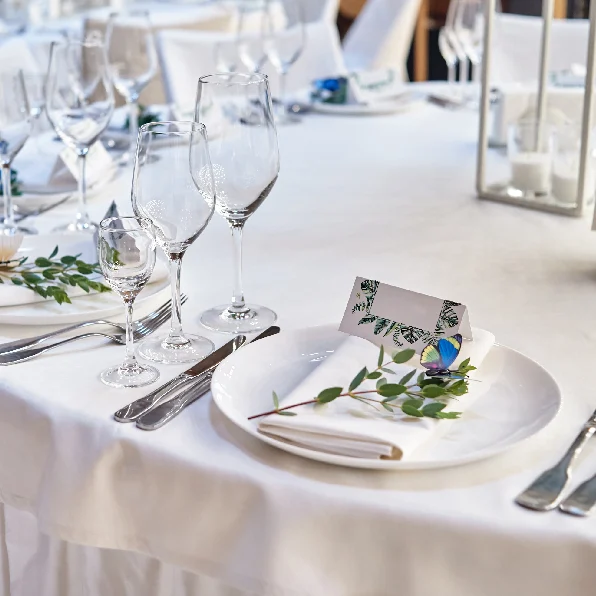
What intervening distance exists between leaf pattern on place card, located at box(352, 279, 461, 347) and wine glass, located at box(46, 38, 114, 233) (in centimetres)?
57

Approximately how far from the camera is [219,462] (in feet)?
2.45

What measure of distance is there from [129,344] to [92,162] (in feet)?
2.53

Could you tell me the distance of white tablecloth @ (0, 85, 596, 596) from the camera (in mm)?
682

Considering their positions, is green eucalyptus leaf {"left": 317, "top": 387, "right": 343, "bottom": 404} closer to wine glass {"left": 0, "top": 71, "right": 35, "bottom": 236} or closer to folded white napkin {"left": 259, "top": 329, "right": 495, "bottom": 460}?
folded white napkin {"left": 259, "top": 329, "right": 495, "bottom": 460}

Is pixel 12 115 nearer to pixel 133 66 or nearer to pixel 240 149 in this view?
pixel 240 149

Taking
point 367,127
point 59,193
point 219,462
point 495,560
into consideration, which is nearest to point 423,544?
point 495,560

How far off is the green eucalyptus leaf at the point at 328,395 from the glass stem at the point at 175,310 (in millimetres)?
234

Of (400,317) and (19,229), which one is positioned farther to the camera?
(19,229)

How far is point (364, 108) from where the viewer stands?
2.27 m

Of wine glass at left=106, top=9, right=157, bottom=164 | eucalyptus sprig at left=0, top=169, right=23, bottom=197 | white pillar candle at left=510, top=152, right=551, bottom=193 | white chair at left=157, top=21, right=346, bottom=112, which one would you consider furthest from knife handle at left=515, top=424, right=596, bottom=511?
white chair at left=157, top=21, right=346, bottom=112

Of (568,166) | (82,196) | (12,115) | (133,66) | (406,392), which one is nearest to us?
(406,392)

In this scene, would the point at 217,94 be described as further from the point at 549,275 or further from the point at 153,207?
the point at 549,275

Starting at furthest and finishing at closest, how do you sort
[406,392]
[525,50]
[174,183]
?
1. [525,50]
2. [174,183]
3. [406,392]

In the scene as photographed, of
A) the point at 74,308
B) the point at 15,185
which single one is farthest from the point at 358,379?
the point at 15,185
